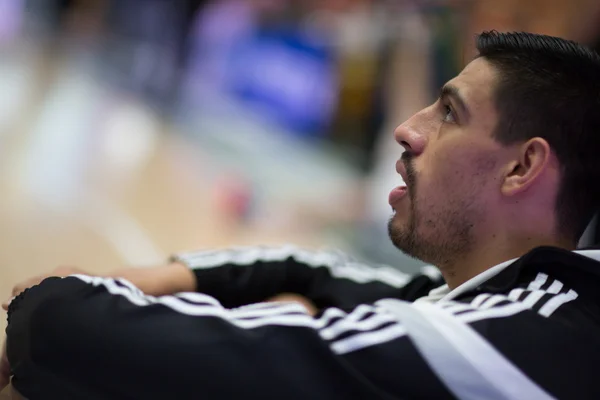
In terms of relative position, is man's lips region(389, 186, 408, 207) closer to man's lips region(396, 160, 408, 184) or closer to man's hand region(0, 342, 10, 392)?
man's lips region(396, 160, 408, 184)

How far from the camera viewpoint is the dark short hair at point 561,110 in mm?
925

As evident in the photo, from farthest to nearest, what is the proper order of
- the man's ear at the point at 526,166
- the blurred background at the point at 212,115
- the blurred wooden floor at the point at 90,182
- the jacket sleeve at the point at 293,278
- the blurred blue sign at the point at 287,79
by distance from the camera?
the blurred blue sign at the point at 287,79, the blurred background at the point at 212,115, the blurred wooden floor at the point at 90,182, the jacket sleeve at the point at 293,278, the man's ear at the point at 526,166

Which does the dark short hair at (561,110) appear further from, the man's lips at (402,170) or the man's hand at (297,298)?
the man's hand at (297,298)

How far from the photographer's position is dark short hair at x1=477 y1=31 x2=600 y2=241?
3.04 ft

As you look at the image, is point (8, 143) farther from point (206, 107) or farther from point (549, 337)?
point (549, 337)

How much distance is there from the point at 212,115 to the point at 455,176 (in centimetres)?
314

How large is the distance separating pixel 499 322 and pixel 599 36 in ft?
3.93

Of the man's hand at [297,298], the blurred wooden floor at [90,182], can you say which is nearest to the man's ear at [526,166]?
the man's hand at [297,298]

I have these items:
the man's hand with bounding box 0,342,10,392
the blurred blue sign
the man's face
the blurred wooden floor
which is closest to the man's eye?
the man's face

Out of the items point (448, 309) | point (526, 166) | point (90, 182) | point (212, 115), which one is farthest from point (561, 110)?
point (212, 115)

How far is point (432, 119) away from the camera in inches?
39.8

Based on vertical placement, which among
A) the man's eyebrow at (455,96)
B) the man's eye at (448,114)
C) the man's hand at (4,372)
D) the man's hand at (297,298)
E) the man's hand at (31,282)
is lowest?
the man's hand at (4,372)

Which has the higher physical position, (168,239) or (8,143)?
(8,143)

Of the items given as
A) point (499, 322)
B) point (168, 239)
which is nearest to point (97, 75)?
point (168, 239)
